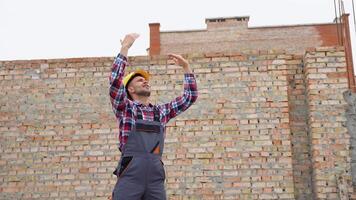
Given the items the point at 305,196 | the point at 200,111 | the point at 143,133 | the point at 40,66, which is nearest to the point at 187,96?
the point at 143,133

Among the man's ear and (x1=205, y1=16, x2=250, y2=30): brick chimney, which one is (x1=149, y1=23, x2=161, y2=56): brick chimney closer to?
(x1=205, y1=16, x2=250, y2=30): brick chimney

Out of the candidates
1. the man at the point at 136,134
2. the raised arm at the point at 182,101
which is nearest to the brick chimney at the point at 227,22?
the raised arm at the point at 182,101

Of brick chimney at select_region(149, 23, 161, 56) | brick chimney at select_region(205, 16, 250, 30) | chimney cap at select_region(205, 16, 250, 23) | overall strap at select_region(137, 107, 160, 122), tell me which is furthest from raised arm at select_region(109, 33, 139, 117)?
chimney cap at select_region(205, 16, 250, 23)

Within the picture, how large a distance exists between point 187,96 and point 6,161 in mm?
4264

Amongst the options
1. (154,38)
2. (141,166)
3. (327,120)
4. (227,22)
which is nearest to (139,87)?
(141,166)

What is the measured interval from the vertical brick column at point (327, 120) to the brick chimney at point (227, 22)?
15979 millimetres

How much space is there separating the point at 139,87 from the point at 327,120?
156 inches

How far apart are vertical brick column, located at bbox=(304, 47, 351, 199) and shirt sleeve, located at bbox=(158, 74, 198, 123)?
342cm

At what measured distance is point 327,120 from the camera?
6.45 metres

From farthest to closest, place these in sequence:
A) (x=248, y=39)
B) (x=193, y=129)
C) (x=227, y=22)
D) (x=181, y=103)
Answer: (x=227, y=22), (x=248, y=39), (x=193, y=129), (x=181, y=103)

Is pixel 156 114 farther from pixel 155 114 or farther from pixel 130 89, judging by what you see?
pixel 130 89

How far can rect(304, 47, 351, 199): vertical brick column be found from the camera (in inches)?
246

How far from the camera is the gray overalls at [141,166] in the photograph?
2938mm

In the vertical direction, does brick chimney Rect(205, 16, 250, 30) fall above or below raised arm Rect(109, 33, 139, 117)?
above
